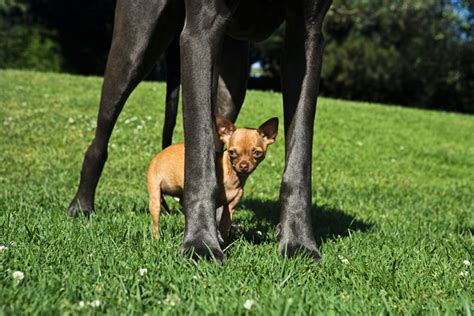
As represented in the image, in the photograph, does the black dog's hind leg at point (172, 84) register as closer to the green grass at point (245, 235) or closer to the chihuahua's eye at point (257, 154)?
the green grass at point (245, 235)

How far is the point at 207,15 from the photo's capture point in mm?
2760

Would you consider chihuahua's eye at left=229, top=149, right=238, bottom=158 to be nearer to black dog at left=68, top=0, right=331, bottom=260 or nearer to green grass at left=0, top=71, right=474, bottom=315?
black dog at left=68, top=0, right=331, bottom=260

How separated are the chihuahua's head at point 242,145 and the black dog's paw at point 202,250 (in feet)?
1.69

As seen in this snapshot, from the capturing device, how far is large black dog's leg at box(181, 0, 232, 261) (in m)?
2.63

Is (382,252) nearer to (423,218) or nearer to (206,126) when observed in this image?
(206,126)

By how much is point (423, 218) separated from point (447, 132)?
835cm

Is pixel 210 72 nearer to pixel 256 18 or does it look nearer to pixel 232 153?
pixel 232 153

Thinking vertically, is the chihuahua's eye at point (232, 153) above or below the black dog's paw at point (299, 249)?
above

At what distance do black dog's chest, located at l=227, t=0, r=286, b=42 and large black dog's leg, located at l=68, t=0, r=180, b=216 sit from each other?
44cm

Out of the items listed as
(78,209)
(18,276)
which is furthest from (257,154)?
(78,209)

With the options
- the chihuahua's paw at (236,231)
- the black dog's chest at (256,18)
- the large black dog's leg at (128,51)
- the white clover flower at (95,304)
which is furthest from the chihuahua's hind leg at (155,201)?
the white clover flower at (95,304)

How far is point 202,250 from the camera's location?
2.57 metres

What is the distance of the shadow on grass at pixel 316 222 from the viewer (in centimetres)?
370

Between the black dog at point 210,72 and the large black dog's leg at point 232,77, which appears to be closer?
the black dog at point 210,72
